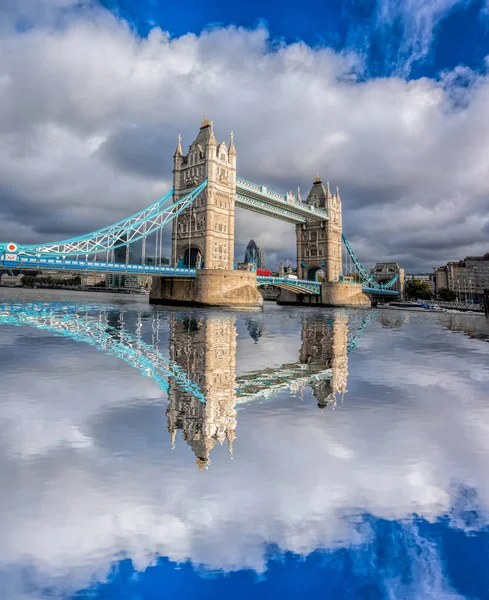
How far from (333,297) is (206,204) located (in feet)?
98.5

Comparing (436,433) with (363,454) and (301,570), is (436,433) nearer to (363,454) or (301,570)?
(363,454)

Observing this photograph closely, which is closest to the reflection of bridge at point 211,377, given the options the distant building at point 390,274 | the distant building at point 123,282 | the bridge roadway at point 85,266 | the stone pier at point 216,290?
the bridge roadway at point 85,266

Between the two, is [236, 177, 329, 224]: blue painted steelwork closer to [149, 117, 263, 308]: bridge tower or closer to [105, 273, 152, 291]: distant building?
[149, 117, 263, 308]: bridge tower

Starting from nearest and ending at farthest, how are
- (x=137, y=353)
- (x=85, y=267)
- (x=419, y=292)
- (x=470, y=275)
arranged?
(x=137, y=353) < (x=85, y=267) < (x=419, y=292) < (x=470, y=275)

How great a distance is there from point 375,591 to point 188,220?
48.2m

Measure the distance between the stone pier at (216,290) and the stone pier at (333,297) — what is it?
24.0 meters

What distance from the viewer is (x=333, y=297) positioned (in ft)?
209

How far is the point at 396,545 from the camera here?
9.38ft

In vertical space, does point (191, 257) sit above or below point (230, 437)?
above

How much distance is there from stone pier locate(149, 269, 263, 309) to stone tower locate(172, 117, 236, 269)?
331 cm

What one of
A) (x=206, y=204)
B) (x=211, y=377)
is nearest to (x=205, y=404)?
(x=211, y=377)

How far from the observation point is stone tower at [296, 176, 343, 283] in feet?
226

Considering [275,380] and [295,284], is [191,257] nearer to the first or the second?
[295,284]

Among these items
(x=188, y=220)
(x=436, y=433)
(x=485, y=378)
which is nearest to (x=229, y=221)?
(x=188, y=220)
